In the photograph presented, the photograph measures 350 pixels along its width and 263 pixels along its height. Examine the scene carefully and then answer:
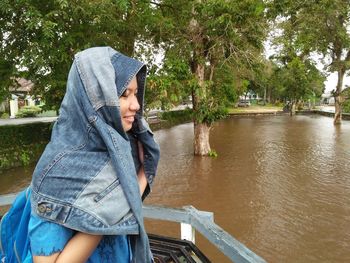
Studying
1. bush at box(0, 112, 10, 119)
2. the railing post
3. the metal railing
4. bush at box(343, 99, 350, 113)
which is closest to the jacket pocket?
the metal railing

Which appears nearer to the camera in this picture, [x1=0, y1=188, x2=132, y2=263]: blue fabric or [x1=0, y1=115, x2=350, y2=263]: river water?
[x1=0, y1=188, x2=132, y2=263]: blue fabric

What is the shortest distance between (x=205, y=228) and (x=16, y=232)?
148 centimetres

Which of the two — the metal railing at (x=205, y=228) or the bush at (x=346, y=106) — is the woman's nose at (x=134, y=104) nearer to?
the metal railing at (x=205, y=228)

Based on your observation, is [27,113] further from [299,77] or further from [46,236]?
[46,236]

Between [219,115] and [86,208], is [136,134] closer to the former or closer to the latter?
[86,208]

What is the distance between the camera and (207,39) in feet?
37.2

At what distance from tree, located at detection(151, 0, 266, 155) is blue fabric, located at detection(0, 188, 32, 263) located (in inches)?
352

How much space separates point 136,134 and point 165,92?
8577 mm

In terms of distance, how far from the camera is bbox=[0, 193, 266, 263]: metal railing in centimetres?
189

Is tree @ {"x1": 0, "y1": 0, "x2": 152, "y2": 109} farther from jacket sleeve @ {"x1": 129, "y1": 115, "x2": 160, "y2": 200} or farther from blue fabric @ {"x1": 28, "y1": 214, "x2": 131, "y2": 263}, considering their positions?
blue fabric @ {"x1": 28, "y1": 214, "x2": 131, "y2": 263}

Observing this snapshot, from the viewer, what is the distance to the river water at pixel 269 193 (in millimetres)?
6188

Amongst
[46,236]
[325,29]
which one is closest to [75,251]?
[46,236]

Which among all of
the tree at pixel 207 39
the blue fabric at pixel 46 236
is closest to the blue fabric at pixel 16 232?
the blue fabric at pixel 46 236

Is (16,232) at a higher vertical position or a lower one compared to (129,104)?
lower
